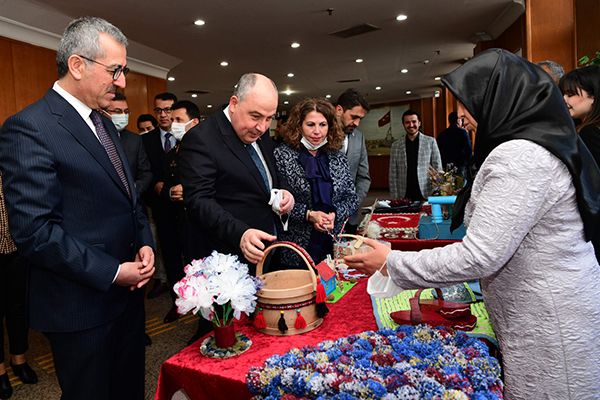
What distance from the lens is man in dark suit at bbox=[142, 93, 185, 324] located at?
4.05 metres

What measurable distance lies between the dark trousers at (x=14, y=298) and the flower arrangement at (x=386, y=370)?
94.1 inches

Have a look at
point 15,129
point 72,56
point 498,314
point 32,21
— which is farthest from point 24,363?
point 32,21

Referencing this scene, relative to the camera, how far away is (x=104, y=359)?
4.80 feet

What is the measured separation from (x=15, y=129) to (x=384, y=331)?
52.5 inches

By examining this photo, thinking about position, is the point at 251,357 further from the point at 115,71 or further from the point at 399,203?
the point at 399,203

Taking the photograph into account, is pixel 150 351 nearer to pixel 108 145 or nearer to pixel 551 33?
pixel 108 145

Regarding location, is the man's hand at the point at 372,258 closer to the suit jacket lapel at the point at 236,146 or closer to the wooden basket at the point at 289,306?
the wooden basket at the point at 289,306

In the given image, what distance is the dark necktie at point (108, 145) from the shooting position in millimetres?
1543

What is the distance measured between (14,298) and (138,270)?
1867mm

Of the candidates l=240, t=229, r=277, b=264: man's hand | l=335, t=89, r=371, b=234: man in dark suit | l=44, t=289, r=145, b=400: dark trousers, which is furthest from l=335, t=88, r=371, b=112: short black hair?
l=44, t=289, r=145, b=400: dark trousers

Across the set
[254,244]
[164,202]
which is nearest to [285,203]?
[254,244]

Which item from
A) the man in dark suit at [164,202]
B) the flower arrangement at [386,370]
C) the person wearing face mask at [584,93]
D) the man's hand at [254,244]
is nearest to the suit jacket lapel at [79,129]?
the man's hand at [254,244]

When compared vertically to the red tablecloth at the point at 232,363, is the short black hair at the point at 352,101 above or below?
above

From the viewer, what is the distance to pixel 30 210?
1.24m
